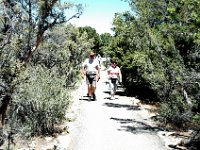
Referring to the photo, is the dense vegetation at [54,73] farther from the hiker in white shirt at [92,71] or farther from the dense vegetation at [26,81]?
the hiker in white shirt at [92,71]

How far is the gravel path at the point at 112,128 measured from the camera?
11523mm

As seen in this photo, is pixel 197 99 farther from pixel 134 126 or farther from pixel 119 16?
pixel 119 16

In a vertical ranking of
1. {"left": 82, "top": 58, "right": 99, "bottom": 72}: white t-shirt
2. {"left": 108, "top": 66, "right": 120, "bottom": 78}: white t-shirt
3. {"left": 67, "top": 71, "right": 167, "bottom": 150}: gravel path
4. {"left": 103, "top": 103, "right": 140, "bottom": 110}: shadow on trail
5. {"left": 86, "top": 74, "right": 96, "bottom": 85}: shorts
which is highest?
{"left": 82, "top": 58, "right": 99, "bottom": 72}: white t-shirt

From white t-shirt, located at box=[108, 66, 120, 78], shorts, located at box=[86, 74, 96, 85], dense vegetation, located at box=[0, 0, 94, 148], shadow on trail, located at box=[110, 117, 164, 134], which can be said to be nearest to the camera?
dense vegetation, located at box=[0, 0, 94, 148]

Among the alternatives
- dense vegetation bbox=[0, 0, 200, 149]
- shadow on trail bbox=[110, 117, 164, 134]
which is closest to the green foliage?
dense vegetation bbox=[0, 0, 200, 149]

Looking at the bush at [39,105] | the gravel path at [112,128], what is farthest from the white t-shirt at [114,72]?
the bush at [39,105]

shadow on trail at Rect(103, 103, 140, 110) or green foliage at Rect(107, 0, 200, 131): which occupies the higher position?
green foliage at Rect(107, 0, 200, 131)

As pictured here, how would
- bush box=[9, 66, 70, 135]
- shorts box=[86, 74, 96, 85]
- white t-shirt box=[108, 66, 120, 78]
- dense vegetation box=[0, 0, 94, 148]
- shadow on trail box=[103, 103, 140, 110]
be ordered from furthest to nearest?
white t-shirt box=[108, 66, 120, 78], shorts box=[86, 74, 96, 85], shadow on trail box=[103, 103, 140, 110], bush box=[9, 66, 70, 135], dense vegetation box=[0, 0, 94, 148]

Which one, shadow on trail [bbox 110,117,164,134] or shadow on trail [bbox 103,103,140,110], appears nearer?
shadow on trail [bbox 110,117,164,134]

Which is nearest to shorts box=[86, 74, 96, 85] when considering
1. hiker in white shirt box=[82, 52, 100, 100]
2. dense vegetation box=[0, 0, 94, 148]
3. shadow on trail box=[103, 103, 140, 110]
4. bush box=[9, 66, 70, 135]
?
hiker in white shirt box=[82, 52, 100, 100]

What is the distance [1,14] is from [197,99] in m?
5.66

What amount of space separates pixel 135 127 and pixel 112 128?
844 millimetres

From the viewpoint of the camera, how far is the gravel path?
37.8 feet

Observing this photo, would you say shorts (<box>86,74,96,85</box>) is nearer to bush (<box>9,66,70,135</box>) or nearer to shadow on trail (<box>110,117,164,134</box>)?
shadow on trail (<box>110,117,164,134</box>)
